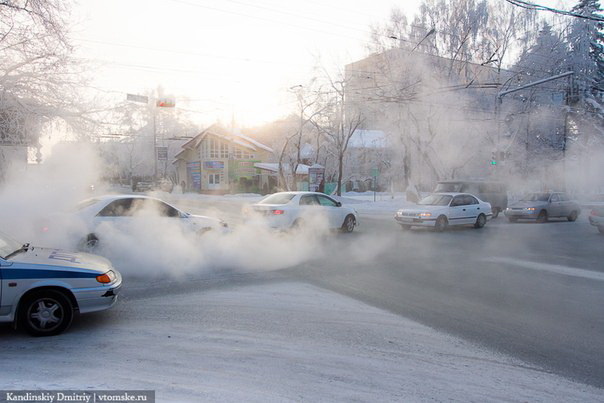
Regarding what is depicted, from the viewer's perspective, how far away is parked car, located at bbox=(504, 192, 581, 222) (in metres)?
19.7

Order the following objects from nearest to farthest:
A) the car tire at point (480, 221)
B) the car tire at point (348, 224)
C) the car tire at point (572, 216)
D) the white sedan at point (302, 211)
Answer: the white sedan at point (302, 211) < the car tire at point (348, 224) < the car tire at point (480, 221) < the car tire at point (572, 216)

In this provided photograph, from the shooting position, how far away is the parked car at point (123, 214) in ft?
28.5

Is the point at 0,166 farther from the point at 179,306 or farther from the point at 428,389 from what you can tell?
the point at 428,389

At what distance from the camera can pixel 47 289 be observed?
4887 mm

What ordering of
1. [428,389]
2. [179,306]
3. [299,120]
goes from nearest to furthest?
1. [428,389]
2. [179,306]
3. [299,120]

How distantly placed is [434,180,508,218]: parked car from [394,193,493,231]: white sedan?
14.2ft

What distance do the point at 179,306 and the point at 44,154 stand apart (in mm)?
12151

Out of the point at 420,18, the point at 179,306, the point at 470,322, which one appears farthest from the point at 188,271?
the point at 420,18

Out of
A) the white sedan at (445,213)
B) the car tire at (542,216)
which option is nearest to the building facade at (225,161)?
the car tire at (542,216)

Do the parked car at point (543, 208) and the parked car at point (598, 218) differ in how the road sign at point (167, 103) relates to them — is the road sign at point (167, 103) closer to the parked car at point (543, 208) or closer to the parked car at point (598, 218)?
the parked car at point (543, 208)

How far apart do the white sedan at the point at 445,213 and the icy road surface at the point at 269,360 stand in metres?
10.1

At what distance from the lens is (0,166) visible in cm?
1490

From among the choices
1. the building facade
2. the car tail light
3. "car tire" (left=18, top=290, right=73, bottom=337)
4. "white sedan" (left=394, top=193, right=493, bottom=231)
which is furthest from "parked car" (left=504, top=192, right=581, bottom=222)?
the building facade

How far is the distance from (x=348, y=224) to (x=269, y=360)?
10.8 m
